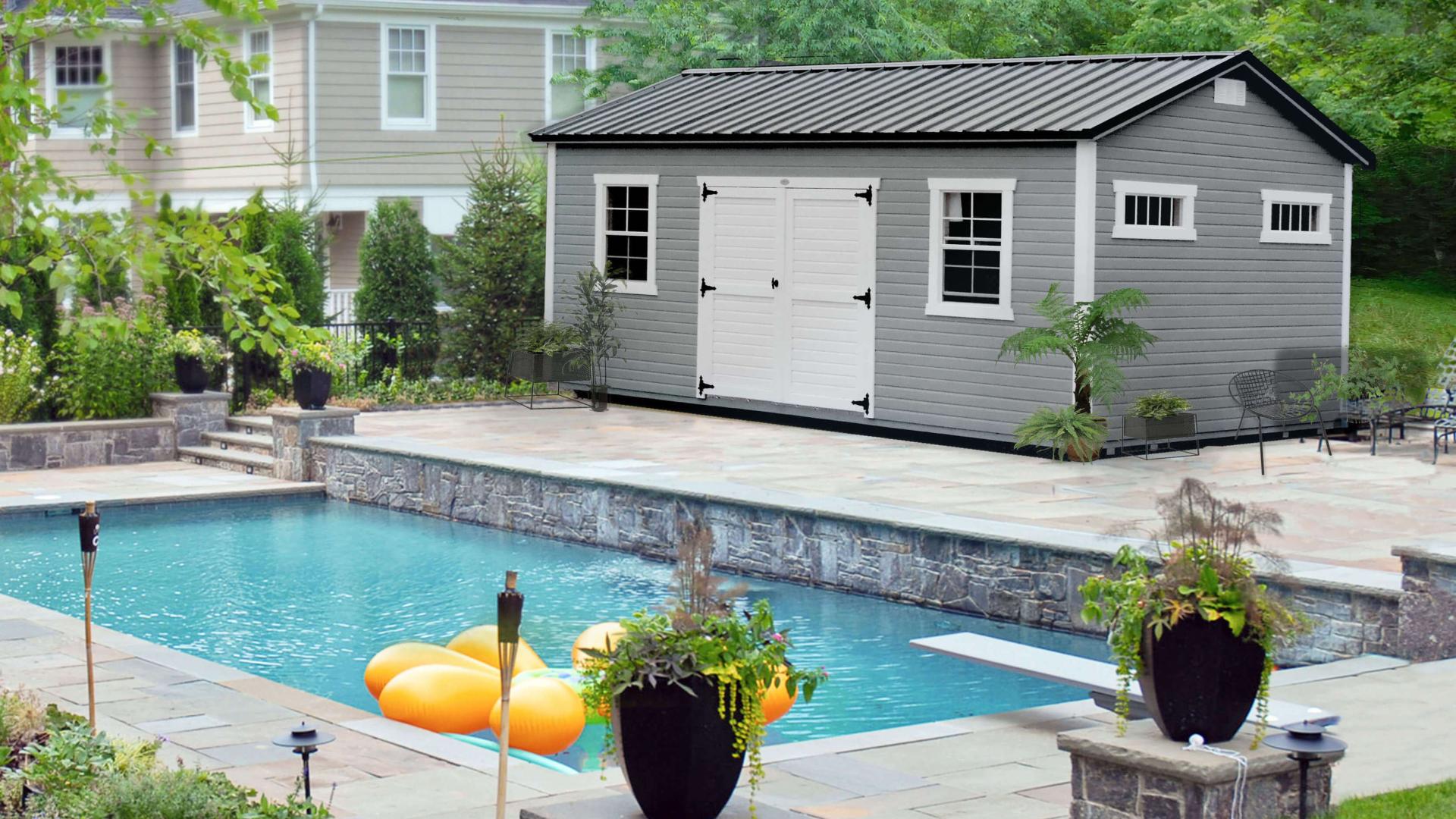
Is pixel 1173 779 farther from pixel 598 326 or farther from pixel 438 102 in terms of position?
pixel 438 102

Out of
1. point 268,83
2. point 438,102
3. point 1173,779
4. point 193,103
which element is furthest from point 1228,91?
point 193,103

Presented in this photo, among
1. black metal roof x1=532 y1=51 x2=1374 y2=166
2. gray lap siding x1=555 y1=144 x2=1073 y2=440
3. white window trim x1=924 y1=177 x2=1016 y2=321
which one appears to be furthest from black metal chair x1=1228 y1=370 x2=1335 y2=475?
black metal roof x1=532 y1=51 x2=1374 y2=166

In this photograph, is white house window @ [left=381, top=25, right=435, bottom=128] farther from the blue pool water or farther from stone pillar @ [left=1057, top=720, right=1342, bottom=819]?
stone pillar @ [left=1057, top=720, right=1342, bottom=819]

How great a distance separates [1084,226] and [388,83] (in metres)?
12.5

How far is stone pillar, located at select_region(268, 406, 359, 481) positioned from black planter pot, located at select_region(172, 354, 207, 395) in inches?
58.6

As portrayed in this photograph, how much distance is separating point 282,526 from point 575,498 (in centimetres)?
256

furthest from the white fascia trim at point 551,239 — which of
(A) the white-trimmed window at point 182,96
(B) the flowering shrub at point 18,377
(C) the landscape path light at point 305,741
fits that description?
(C) the landscape path light at point 305,741

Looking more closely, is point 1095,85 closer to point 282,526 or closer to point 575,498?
point 575,498

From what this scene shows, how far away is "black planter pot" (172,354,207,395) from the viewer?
16.9 m

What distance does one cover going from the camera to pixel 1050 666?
809 centimetres

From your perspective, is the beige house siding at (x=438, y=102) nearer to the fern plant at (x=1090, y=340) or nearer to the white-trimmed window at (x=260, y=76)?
the white-trimmed window at (x=260, y=76)

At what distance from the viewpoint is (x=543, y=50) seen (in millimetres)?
25281

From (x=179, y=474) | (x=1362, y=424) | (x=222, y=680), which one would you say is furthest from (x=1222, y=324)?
(x=222, y=680)

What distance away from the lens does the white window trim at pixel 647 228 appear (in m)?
18.2
